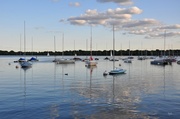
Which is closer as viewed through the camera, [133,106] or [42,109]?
[42,109]

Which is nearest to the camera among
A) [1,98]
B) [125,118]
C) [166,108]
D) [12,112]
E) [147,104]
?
[125,118]

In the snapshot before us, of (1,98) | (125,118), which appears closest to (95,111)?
(125,118)

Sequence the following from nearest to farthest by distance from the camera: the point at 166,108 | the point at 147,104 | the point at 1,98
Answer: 1. the point at 166,108
2. the point at 147,104
3. the point at 1,98

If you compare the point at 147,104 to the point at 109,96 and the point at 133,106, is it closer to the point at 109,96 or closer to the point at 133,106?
the point at 133,106

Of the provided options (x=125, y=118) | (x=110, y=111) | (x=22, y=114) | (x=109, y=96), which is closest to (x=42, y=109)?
(x=22, y=114)

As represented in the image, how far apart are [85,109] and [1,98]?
34.4 ft

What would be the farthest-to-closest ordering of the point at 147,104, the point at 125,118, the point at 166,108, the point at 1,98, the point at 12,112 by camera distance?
the point at 1,98, the point at 147,104, the point at 166,108, the point at 12,112, the point at 125,118

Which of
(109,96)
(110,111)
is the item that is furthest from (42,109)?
(109,96)

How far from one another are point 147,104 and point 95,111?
578 centimetres

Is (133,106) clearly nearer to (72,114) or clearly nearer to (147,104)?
(147,104)

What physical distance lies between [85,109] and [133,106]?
4.54 m

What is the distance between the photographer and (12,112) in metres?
21.1

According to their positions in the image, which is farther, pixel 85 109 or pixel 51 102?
pixel 51 102

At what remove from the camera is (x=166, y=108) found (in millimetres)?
22656
